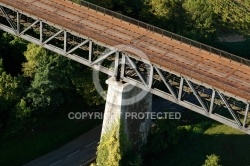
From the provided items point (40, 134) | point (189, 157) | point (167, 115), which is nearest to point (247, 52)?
point (167, 115)

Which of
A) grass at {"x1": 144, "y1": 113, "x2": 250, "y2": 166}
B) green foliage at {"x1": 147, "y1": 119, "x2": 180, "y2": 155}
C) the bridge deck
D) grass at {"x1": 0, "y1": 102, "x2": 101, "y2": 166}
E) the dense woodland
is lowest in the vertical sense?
grass at {"x1": 0, "y1": 102, "x2": 101, "y2": 166}

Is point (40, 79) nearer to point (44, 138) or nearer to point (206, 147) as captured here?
Answer: point (44, 138)

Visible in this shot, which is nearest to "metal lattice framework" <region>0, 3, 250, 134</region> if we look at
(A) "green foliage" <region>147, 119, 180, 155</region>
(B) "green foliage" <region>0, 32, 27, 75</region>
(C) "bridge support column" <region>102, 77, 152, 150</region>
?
(C) "bridge support column" <region>102, 77, 152, 150</region>

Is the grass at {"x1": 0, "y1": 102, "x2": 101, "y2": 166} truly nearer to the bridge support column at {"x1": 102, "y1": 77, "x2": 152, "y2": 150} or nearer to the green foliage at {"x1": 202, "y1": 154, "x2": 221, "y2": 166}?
the bridge support column at {"x1": 102, "y1": 77, "x2": 152, "y2": 150}

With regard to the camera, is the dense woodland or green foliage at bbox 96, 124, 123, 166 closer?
green foliage at bbox 96, 124, 123, 166

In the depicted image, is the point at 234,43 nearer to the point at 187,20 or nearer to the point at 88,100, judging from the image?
the point at 187,20

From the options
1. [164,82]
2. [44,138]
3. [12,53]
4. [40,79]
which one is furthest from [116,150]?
[12,53]
